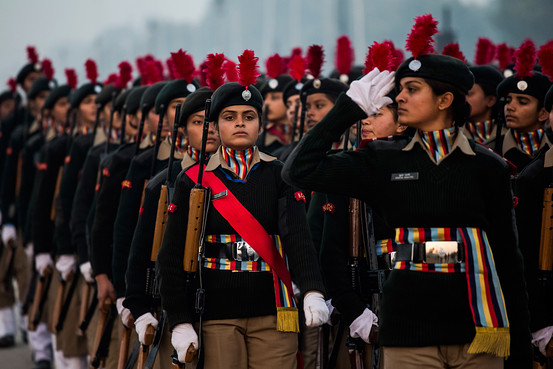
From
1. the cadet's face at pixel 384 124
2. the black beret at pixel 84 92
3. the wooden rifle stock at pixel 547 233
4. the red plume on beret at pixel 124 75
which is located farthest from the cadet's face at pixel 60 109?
the wooden rifle stock at pixel 547 233

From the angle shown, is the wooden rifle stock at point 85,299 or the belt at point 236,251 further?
the wooden rifle stock at point 85,299

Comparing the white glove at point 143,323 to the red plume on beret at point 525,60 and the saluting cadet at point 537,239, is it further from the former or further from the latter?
the red plume on beret at point 525,60

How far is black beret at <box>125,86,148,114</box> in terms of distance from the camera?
7566 millimetres

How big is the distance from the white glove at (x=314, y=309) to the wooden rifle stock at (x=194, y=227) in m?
0.57

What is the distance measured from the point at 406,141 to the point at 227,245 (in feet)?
3.40

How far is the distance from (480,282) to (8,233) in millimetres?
7115

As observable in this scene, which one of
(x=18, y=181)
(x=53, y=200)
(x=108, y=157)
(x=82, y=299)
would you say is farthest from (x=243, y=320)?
(x=18, y=181)

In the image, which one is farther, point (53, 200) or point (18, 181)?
point (18, 181)

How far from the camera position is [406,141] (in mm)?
4332

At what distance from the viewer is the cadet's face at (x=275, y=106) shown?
27.9 ft

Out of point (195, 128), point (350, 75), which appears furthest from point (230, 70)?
point (350, 75)

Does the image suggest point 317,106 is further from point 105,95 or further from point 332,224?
point 105,95

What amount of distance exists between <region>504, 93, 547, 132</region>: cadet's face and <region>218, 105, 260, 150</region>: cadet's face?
5.70 feet

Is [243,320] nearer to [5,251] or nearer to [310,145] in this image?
[310,145]
